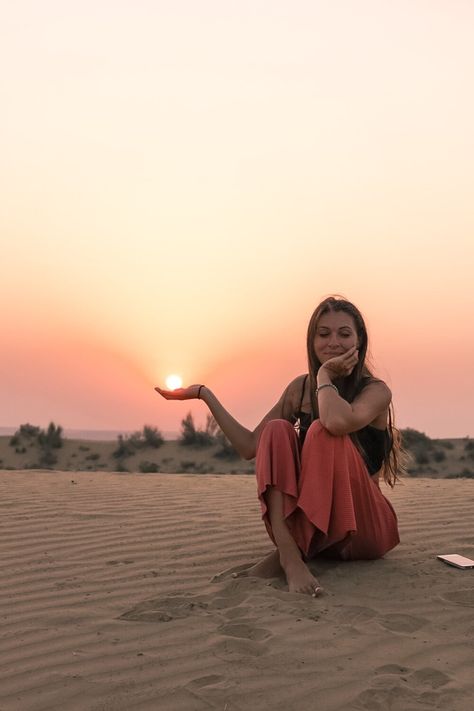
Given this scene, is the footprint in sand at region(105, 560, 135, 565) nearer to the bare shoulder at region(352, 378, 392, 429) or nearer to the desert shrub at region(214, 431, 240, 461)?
the bare shoulder at region(352, 378, 392, 429)

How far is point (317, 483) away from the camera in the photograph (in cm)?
372

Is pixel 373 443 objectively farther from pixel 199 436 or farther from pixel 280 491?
pixel 199 436

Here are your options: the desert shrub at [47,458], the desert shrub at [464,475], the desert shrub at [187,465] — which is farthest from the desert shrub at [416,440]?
the desert shrub at [47,458]

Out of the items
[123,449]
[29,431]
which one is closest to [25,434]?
[29,431]

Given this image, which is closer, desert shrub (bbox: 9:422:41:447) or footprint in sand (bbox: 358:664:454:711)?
footprint in sand (bbox: 358:664:454:711)

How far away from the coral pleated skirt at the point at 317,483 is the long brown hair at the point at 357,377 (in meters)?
0.27

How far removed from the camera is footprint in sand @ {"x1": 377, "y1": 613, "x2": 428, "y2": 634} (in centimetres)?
317

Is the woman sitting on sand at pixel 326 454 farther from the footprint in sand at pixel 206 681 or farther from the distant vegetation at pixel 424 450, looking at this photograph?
the distant vegetation at pixel 424 450

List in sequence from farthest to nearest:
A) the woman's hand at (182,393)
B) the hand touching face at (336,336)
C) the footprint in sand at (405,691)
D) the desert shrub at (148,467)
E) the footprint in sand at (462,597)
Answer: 1. the desert shrub at (148,467)
2. the woman's hand at (182,393)
3. the hand touching face at (336,336)
4. the footprint in sand at (462,597)
5. the footprint in sand at (405,691)

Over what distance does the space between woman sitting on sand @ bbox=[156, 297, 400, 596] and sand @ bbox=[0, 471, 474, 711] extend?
16 centimetres

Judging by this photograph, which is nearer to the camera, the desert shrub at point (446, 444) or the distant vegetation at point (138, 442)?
the distant vegetation at point (138, 442)

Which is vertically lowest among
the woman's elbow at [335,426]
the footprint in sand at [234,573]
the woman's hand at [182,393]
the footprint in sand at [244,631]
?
the footprint in sand at [244,631]

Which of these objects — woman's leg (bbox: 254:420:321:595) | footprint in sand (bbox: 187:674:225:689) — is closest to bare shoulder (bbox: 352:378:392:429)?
woman's leg (bbox: 254:420:321:595)

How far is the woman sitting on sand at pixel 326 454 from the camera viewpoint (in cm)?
373
